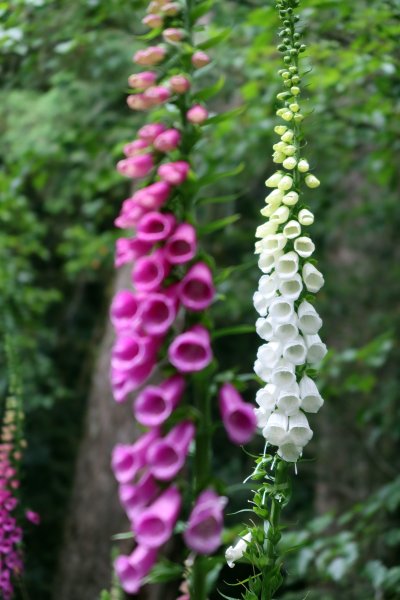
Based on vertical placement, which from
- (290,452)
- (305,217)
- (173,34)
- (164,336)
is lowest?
(290,452)

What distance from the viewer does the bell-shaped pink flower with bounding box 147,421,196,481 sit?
1145 millimetres

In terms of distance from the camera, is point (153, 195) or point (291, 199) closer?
point (153, 195)

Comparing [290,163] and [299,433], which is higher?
[290,163]

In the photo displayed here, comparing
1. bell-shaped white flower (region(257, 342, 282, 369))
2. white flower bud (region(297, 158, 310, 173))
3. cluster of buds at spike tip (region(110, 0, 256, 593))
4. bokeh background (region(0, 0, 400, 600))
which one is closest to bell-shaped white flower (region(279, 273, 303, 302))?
bell-shaped white flower (region(257, 342, 282, 369))

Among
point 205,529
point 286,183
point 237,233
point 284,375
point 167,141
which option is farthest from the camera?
point 237,233

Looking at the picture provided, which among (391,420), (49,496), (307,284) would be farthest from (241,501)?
(307,284)

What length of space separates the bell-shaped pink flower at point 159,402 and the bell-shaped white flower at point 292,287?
434 millimetres

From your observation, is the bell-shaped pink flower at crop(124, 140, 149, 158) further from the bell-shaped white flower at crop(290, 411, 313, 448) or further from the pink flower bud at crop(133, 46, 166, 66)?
the bell-shaped white flower at crop(290, 411, 313, 448)

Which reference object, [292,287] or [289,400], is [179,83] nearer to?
[292,287]

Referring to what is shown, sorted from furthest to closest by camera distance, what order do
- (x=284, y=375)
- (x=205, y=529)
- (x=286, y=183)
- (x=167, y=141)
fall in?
(x=286, y=183)
(x=284, y=375)
(x=167, y=141)
(x=205, y=529)

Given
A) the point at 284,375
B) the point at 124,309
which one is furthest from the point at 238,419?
the point at 284,375

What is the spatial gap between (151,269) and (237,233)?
564 centimetres

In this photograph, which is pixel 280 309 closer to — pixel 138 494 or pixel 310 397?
pixel 310 397

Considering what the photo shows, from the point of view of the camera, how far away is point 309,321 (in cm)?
156
